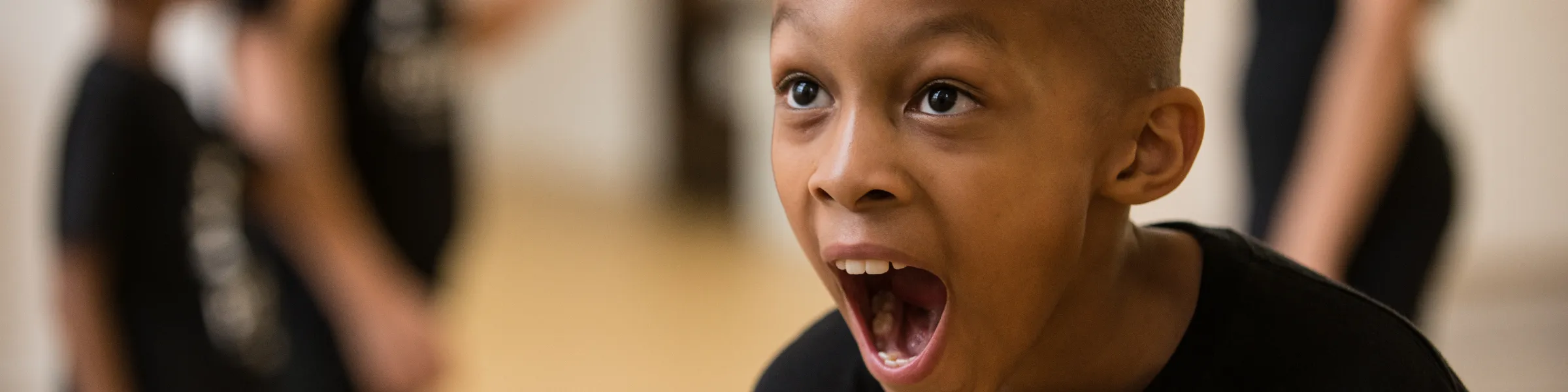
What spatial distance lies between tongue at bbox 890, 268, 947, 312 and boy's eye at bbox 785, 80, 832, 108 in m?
0.11

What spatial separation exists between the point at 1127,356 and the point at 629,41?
13.3ft

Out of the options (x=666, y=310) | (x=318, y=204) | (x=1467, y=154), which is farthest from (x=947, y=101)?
(x=666, y=310)

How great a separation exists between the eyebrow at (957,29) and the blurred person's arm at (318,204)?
1.13m

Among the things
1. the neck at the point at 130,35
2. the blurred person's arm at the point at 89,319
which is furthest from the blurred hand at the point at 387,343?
the neck at the point at 130,35

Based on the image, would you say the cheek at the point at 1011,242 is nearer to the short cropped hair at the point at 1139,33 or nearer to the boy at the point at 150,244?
the short cropped hair at the point at 1139,33

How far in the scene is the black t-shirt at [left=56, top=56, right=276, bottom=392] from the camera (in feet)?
5.10

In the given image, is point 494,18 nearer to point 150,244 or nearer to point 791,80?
point 150,244

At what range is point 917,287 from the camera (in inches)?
30.9

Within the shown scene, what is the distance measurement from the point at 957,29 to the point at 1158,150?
153mm

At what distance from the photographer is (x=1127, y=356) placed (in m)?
0.80

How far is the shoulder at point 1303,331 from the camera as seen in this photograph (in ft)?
2.52

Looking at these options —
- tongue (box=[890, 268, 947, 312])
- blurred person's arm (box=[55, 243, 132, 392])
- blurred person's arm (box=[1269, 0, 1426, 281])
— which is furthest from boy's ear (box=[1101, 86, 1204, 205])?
blurred person's arm (box=[55, 243, 132, 392])

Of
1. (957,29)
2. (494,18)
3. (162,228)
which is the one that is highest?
(494,18)

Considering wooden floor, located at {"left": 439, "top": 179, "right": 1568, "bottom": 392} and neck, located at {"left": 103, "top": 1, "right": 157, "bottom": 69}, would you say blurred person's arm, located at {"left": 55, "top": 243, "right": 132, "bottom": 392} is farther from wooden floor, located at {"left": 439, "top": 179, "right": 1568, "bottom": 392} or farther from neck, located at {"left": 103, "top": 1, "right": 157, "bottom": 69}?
wooden floor, located at {"left": 439, "top": 179, "right": 1568, "bottom": 392}
